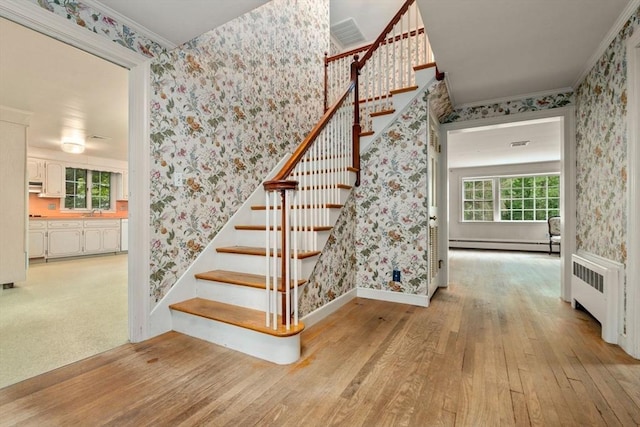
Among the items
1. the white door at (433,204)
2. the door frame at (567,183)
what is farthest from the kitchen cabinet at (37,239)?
the door frame at (567,183)

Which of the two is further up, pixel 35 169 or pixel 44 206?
pixel 35 169

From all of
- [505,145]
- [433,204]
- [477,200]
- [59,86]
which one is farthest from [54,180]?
[477,200]

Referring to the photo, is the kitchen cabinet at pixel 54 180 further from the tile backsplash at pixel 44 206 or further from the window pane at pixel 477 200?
the window pane at pixel 477 200

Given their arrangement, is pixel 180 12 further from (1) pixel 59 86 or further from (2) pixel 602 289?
(2) pixel 602 289

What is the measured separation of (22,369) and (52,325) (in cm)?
79

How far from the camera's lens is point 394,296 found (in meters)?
3.10

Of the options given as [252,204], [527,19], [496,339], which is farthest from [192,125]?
[496,339]

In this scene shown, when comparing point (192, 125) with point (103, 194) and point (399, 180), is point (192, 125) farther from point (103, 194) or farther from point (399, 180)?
point (103, 194)

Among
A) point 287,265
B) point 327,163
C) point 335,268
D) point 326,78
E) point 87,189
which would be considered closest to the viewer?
point 287,265

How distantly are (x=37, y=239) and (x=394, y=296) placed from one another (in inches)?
262

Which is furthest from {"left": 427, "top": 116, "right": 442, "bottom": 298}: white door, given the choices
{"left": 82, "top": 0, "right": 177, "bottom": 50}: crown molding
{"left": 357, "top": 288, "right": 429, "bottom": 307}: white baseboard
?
{"left": 82, "top": 0, "right": 177, "bottom": 50}: crown molding

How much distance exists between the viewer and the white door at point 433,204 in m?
3.13

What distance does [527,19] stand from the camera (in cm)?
200

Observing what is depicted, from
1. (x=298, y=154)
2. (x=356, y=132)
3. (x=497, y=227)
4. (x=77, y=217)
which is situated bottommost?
(x=497, y=227)
